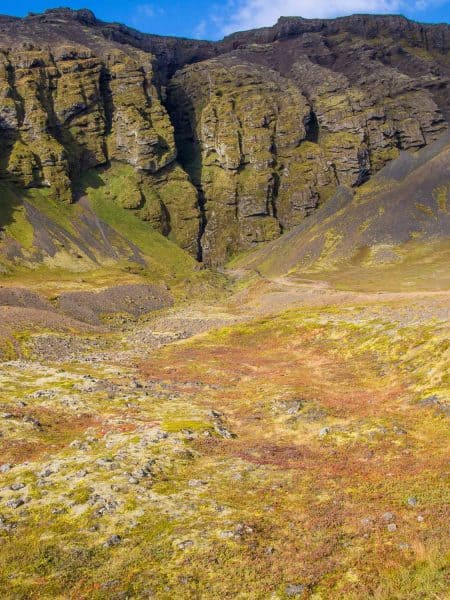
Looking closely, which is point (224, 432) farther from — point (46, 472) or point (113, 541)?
point (113, 541)

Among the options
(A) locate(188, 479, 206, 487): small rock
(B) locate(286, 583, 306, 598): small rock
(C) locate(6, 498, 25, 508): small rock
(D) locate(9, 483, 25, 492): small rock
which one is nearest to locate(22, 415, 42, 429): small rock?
(D) locate(9, 483, 25, 492): small rock

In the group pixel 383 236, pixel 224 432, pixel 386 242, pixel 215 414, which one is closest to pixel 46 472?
pixel 224 432

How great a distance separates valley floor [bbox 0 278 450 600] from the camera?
14094mm

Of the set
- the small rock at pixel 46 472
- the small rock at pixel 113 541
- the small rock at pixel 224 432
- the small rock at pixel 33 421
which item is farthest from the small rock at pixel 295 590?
the small rock at pixel 33 421

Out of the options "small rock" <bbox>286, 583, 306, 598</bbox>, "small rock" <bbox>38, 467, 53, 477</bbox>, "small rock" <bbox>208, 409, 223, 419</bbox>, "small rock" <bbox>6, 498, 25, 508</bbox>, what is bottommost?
"small rock" <bbox>208, 409, 223, 419</bbox>

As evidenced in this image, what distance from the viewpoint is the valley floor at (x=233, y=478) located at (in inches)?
555

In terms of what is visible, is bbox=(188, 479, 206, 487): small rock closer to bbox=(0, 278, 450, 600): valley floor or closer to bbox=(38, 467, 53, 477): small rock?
bbox=(0, 278, 450, 600): valley floor

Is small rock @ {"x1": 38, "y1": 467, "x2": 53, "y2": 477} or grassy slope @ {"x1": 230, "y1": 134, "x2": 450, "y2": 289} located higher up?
grassy slope @ {"x1": 230, "y1": 134, "x2": 450, "y2": 289}

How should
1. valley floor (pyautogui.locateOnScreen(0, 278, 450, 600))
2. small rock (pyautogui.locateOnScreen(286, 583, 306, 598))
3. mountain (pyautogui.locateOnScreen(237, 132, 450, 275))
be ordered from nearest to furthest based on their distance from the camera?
1. small rock (pyautogui.locateOnScreen(286, 583, 306, 598))
2. valley floor (pyautogui.locateOnScreen(0, 278, 450, 600))
3. mountain (pyautogui.locateOnScreen(237, 132, 450, 275))

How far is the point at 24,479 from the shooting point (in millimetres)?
21875

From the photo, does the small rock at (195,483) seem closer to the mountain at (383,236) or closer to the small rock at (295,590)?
the small rock at (295,590)

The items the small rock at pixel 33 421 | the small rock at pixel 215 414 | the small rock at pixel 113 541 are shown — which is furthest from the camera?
the small rock at pixel 215 414

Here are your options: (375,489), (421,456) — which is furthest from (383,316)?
(375,489)

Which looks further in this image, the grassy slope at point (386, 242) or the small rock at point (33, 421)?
the grassy slope at point (386, 242)
